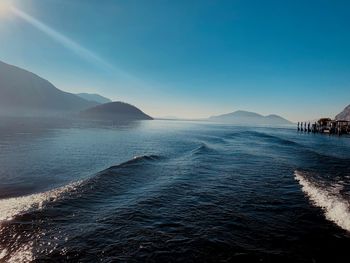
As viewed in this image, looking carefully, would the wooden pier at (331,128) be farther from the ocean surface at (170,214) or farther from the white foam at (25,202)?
the white foam at (25,202)

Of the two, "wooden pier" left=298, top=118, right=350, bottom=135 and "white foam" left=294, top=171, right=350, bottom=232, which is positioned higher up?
"wooden pier" left=298, top=118, right=350, bottom=135

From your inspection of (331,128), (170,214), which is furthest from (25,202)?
(331,128)

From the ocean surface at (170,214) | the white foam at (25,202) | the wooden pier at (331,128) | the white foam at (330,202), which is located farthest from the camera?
the wooden pier at (331,128)

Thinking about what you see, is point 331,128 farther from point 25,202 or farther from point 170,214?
point 25,202

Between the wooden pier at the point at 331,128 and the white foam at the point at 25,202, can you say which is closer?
the white foam at the point at 25,202

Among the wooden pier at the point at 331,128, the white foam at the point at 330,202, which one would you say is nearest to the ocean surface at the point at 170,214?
the white foam at the point at 330,202

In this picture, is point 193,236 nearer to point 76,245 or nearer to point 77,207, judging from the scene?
point 76,245

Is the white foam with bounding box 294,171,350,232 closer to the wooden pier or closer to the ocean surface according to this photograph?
the ocean surface

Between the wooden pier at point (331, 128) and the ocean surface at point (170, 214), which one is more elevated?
the wooden pier at point (331, 128)

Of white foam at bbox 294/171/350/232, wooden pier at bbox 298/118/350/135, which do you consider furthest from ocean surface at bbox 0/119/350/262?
wooden pier at bbox 298/118/350/135
